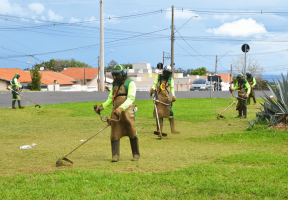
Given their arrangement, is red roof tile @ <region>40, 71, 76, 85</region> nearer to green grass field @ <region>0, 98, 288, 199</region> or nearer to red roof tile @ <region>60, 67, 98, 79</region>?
red roof tile @ <region>60, 67, 98, 79</region>

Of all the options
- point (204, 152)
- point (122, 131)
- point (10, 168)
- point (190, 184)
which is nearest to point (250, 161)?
point (204, 152)

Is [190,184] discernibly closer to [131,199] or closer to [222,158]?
[131,199]

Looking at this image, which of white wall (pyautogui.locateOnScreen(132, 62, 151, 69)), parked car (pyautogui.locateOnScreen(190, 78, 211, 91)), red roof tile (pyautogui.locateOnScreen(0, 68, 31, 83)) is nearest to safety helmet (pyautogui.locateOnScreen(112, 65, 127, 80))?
parked car (pyautogui.locateOnScreen(190, 78, 211, 91))

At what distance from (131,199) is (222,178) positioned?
5.46 ft

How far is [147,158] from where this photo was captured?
6938 millimetres

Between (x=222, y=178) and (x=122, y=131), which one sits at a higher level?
(x=122, y=131)

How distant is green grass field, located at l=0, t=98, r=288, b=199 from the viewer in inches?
183

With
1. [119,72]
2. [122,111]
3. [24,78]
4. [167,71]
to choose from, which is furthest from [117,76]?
[24,78]

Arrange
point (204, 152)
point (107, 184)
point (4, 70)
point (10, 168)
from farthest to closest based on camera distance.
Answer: point (4, 70) → point (204, 152) → point (10, 168) → point (107, 184)

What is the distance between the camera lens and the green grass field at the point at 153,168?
4.65 m

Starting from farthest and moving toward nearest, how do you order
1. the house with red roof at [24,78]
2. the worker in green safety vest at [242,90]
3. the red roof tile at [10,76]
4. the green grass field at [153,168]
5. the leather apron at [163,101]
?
the red roof tile at [10,76] < the house with red roof at [24,78] < the worker in green safety vest at [242,90] < the leather apron at [163,101] < the green grass field at [153,168]

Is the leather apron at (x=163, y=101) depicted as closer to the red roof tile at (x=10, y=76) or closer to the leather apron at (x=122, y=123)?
the leather apron at (x=122, y=123)

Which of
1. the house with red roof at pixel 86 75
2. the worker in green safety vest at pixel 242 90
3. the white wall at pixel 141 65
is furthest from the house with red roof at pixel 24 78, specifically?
the worker in green safety vest at pixel 242 90

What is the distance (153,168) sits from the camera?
19.7ft
